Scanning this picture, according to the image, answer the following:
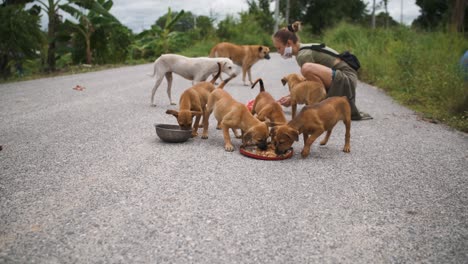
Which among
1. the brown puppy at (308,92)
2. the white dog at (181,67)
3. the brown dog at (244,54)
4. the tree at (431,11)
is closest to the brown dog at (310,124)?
the brown puppy at (308,92)

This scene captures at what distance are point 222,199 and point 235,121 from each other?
5.91 feet

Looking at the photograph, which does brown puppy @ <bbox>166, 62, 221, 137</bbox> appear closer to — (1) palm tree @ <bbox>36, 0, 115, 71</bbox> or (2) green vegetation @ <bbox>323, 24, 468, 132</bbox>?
(2) green vegetation @ <bbox>323, 24, 468, 132</bbox>

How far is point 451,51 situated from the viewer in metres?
12.0

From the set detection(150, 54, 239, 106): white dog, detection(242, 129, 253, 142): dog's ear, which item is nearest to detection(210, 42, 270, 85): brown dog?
detection(150, 54, 239, 106): white dog

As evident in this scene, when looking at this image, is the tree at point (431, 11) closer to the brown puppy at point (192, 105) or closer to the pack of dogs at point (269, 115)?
the pack of dogs at point (269, 115)

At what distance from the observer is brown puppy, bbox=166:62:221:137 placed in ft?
16.7

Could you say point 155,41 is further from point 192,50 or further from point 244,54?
point 244,54

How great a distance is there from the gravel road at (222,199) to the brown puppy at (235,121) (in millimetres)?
278

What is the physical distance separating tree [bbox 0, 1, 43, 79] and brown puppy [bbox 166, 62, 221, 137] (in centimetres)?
1035

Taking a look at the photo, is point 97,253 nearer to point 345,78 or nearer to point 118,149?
point 118,149

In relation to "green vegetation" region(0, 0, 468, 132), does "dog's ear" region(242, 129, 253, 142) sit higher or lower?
lower

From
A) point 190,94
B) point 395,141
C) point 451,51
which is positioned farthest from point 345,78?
point 451,51

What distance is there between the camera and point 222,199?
11.0 feet

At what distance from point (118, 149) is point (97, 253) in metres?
2.54
